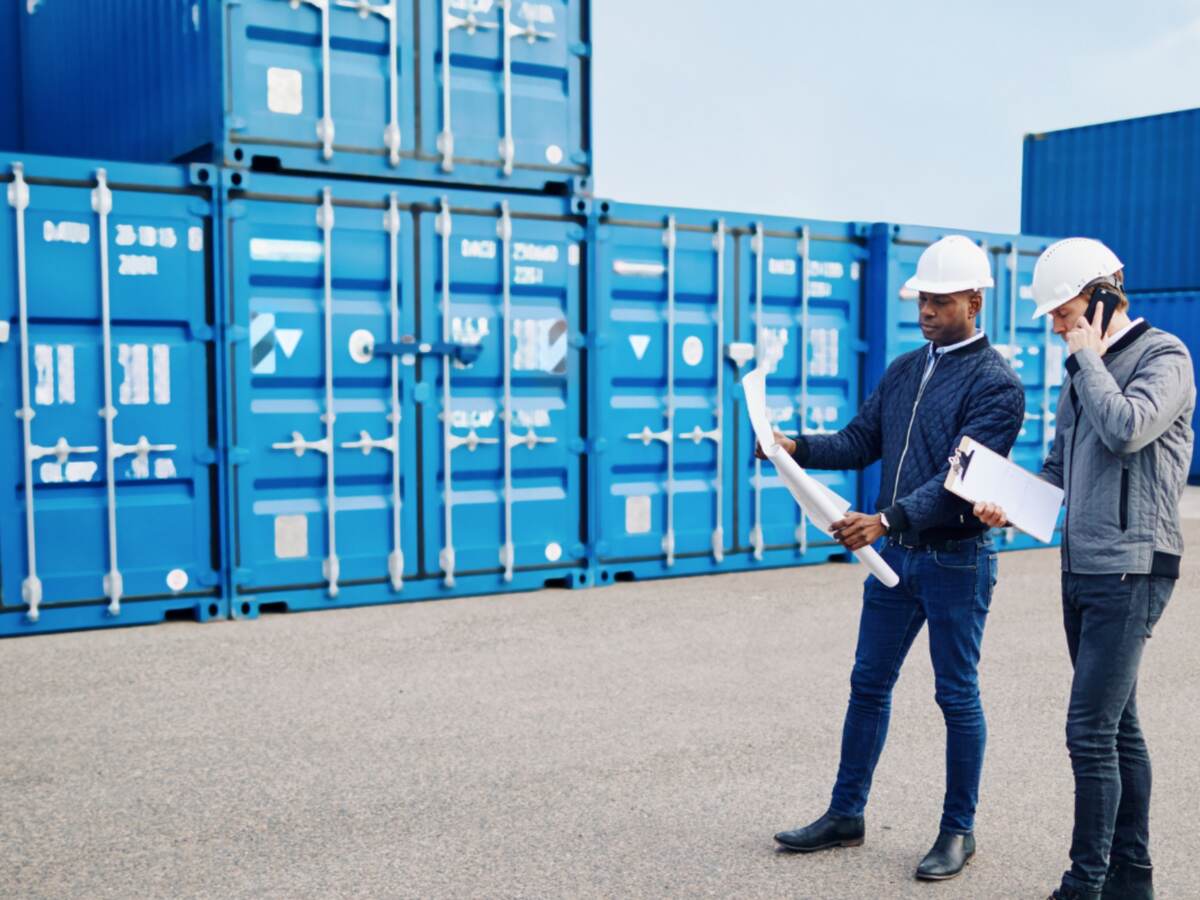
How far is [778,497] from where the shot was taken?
32.1 feet

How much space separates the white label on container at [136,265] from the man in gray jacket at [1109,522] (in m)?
5.56

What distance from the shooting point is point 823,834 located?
405 cm

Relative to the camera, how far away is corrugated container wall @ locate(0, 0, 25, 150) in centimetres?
1078

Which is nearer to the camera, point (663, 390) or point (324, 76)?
point (324, 76)

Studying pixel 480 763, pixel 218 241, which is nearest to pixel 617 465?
pixel 218 241

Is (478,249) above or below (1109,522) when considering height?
above

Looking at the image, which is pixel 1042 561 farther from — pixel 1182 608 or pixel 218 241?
pixel 218 241

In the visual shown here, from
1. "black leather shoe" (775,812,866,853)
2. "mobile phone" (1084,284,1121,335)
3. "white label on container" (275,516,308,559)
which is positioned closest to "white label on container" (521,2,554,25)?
"white label on container" (275,516,308,559)

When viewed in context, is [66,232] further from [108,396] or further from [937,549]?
[937,549]

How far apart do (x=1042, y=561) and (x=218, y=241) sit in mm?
6679

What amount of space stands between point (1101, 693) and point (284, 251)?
19.2 feet

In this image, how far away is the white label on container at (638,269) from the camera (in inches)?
356

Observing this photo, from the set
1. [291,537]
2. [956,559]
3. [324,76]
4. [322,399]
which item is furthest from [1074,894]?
[324,76]

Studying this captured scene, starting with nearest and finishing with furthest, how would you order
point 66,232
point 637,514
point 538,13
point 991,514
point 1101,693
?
point 1101,693
point 991,514
point 66,232
point 538,13
point 637,514
